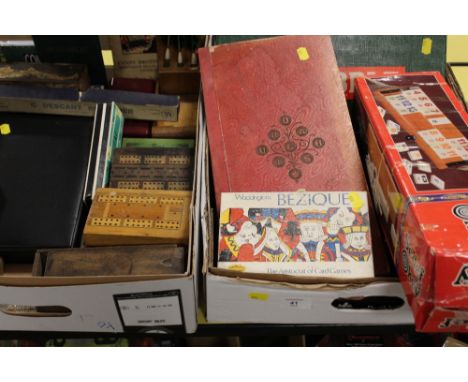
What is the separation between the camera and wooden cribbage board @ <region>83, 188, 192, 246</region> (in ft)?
3.09

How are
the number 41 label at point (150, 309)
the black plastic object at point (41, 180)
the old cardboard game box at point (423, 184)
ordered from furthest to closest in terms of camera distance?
the black plastic object at point (41, 180), the number 41 label at point (150, 309), the old cardboard game box at point (423, 184)

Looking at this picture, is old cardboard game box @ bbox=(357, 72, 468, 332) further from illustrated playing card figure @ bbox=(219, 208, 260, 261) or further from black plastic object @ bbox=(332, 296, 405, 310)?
illustrated playing card figure @ bbox=(219, 208, 260, 261)

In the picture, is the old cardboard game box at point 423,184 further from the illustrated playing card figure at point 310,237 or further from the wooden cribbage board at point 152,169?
the wooden cribbage board at point 152,169

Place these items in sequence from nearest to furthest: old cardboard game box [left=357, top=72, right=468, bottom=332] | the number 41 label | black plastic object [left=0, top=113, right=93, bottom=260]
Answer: old cardboard game box [left=357, top=72, right=468, bottom=332] → the number 41 label → black plastic object [left=0, top=113, right=93, bottom=260]

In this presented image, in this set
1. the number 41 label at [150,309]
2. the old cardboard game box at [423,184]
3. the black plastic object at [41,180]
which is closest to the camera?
the old cardboard game box at [423,184]

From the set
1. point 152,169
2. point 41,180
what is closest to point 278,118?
point 152,169

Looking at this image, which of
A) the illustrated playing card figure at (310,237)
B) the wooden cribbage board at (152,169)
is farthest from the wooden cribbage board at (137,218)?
the illustrated playing card figure at (310,237)

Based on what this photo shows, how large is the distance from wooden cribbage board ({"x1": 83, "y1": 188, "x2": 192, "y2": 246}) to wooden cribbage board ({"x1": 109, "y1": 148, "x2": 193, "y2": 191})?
0.20 feet

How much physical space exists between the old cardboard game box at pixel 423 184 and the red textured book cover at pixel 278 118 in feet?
0.24

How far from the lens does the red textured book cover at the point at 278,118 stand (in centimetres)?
105

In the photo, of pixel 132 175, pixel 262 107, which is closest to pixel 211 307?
pixel 132 175

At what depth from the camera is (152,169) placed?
1093 millimetres

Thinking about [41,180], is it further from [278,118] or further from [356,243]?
[356,243]

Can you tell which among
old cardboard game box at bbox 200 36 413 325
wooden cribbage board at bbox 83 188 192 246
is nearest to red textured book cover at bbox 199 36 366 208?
old cardboard game box at bbox 200 36 413 325
